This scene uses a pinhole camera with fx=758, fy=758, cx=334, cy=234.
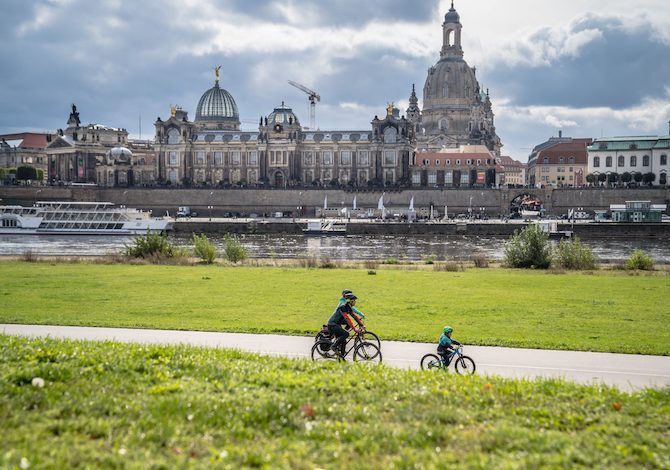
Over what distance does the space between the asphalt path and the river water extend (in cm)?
3070

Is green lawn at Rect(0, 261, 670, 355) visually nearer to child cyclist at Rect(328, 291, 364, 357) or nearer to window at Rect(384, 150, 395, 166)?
child cyclist at Rect(328, 291, 364, 357)

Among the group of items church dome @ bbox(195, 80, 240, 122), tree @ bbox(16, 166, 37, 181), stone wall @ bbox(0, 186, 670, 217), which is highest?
church dome @ bbox(195, 80, 240, 122)

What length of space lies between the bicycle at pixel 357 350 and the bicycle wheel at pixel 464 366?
4.70 ft

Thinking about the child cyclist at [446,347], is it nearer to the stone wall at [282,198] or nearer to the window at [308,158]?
the stone wall at [282,198]

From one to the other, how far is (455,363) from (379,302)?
993 centimetres

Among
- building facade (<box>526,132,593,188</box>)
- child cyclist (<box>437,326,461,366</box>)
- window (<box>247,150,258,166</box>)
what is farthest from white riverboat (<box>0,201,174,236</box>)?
building facade (<box>526,132,593,188</box>)

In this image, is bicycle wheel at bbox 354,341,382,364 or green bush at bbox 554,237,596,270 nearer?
bicycle wheel at bbox 354,341,382,364

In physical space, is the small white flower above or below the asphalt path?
above

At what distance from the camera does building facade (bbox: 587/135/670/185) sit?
106 metres

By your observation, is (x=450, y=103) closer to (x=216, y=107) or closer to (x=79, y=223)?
(x=216, y=107)

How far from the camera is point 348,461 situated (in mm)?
8711

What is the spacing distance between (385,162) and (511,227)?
1521 inches

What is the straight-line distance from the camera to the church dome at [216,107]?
131m

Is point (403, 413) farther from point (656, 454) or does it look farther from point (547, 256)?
point (547, 256)
